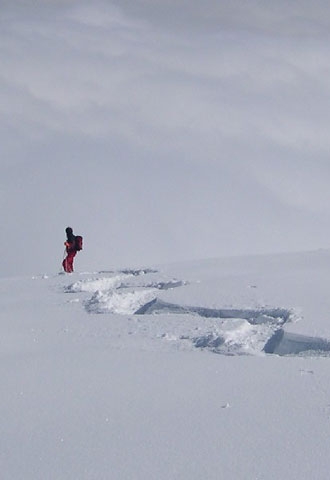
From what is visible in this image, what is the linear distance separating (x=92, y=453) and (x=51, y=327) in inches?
124

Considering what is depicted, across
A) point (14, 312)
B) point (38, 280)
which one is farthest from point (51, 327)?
point (38, 280)

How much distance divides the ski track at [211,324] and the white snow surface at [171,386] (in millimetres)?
16

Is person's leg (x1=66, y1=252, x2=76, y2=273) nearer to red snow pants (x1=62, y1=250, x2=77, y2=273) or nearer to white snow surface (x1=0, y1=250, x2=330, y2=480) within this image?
red snow pants (x1=62, y1=250, x2=77, y2=273)

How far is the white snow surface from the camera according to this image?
2.91 meters

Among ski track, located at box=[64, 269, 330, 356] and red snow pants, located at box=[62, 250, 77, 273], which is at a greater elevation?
red snow pants, located at box=[62, 250, 77, 273]

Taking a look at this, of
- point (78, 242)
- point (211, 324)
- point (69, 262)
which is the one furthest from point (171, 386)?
point (78, 242)

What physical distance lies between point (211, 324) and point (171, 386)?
183 centimetres

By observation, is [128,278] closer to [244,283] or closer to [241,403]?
[244,283]

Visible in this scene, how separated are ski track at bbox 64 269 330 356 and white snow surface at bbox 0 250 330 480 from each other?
0.05 feet

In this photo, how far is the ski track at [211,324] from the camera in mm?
4926

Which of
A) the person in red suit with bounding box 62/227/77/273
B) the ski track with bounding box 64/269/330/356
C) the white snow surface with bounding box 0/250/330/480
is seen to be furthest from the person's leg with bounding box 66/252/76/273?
the white snow surface with bounding box 0/250/330/480

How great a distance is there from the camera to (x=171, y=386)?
13.0 feet

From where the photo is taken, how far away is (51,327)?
6.09 metres

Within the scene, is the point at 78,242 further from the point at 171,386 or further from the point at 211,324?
the point at 171,386
